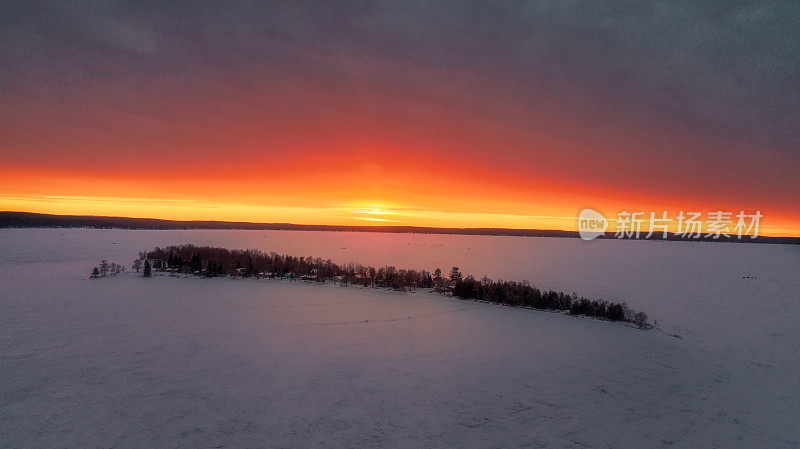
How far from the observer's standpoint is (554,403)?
631 inches

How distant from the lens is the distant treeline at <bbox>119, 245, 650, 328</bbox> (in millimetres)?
36331

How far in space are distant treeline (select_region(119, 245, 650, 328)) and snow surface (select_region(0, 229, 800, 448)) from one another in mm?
3195

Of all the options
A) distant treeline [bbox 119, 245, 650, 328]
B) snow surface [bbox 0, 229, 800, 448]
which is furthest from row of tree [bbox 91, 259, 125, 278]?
snow surface [bbox 0, 229, 800, 448]

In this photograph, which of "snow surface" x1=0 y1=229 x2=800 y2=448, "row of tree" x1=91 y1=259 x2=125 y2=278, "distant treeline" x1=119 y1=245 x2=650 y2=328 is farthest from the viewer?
"row of tree" x1=91 y1=259 x2=125 y2=278

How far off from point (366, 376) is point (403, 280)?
27827 mm

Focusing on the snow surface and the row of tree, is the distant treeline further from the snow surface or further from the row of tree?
the snow surface

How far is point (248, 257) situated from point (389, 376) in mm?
46946

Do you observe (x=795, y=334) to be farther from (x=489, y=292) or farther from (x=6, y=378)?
(x=6, y=378)

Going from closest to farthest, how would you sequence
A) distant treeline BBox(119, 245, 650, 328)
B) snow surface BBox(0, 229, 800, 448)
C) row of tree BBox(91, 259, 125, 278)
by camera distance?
snow surface BBox(0, 229, 800, 448) → distant treeline BBox(119, 245, 650, 328) → row of tree BBox(91, 259, 125, 278)

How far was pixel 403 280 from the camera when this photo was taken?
45.7 metres

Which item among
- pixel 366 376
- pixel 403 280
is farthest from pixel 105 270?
pixel 366 376

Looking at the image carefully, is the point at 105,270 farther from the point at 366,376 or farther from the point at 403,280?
the point at 366,376

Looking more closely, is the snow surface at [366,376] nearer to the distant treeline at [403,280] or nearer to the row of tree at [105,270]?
the distant treeline at [403,280]

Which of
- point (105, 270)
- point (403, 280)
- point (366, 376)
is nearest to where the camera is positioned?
point (366, 376)
